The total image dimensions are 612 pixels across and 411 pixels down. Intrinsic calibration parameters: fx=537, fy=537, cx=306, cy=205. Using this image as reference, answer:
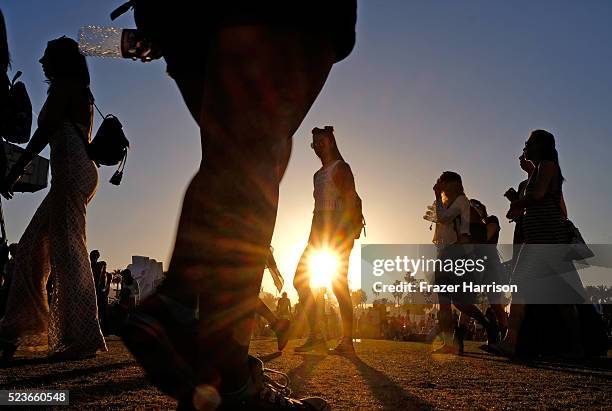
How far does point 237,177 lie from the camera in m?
1.24

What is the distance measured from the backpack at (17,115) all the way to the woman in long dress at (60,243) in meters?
0.91

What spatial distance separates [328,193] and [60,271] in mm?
3074

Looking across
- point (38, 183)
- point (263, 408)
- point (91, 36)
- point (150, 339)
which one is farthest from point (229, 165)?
point (38, 183)

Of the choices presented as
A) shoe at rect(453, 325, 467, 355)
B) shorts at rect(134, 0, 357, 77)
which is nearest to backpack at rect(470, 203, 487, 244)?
shoe at rect(453, 325, 467, 355)

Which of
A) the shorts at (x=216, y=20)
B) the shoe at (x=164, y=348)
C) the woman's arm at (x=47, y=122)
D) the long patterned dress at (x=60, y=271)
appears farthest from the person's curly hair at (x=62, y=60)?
the shoe at (x=164, y=348)

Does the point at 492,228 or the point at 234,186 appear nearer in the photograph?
the point at 234,186

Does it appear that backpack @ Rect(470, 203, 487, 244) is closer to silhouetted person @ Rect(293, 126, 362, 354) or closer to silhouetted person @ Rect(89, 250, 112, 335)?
silhouetted person @ Rect(293, 126, 362, 354)

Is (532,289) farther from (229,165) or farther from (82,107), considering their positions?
(229,165)

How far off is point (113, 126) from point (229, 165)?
3.04 metres

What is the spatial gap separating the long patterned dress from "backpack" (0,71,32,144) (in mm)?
1001

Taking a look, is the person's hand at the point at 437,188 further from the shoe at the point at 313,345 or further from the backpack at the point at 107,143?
the backpack at the point at 107,143

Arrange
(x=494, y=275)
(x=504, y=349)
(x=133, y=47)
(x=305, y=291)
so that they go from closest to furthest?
(x=133, y=47) < (x=504, y=349) < (x=305, y=291) < (x=494, y=275)

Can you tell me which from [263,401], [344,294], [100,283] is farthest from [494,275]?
[100,283]

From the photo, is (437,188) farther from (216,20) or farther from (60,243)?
(216,20)
